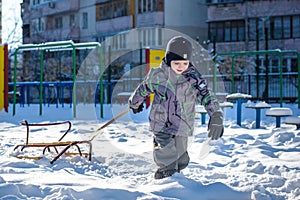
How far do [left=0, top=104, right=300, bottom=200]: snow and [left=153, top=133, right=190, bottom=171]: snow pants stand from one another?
0.48ft

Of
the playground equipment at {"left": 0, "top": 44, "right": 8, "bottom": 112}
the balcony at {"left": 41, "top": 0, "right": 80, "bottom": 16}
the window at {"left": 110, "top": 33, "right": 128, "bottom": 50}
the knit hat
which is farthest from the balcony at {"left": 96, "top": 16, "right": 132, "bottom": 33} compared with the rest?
the knit hat

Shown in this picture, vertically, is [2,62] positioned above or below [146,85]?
above

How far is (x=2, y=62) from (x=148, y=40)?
1808cm

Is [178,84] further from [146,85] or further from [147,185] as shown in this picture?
[147,185]

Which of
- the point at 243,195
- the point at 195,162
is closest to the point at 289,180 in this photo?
the point at 243,195

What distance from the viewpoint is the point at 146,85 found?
13.8ft

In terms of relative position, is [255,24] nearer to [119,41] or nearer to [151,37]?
[151,37]

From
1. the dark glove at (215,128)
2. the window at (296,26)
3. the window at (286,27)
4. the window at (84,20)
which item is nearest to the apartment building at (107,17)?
the window at (84,20)

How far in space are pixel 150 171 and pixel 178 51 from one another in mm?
1399

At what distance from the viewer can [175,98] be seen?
4.09 meters

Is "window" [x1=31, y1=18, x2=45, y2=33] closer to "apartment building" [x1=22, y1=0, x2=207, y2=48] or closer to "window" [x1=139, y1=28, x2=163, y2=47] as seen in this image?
"apartment building" [x1=22, y1=0, x2=207, y2=48]

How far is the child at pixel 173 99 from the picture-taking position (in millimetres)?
4098

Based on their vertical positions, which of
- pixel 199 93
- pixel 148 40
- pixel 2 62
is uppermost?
pixel 148 40

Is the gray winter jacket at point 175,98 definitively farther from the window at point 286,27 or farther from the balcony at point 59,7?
the balcony at point 59,7
